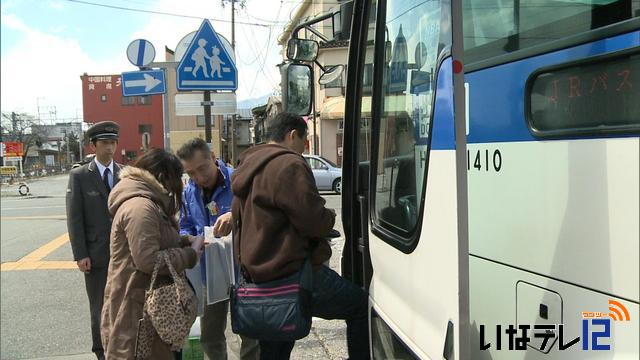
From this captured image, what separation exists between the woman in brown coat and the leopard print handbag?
5 centimetres

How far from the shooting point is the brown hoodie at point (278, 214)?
88.3 inches

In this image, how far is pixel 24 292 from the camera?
6.32 meters

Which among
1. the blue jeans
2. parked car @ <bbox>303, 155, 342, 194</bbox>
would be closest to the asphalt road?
the blue jeans

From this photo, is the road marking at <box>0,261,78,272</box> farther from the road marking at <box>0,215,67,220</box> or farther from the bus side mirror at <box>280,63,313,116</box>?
the road marking at <box>0,215,67,220</box>

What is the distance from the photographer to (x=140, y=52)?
6.39 metres

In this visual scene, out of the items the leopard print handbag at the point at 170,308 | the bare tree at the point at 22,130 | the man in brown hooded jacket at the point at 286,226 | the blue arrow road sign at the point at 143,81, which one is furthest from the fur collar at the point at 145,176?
the bare tree at the point at 22,130

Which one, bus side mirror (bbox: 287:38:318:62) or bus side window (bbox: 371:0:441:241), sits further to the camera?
bus side mirror (bbox: 287:38:318:62)

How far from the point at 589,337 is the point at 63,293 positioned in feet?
20.9

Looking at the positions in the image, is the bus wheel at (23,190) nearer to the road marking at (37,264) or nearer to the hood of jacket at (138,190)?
the road marking at (37,264)

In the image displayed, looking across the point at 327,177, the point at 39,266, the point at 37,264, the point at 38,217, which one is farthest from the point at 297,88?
the point at 327,177

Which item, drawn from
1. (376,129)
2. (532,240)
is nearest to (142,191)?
(376,129)

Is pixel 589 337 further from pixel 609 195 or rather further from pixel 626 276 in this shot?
pixel 609 195

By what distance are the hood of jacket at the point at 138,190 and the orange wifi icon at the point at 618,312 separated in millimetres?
2199

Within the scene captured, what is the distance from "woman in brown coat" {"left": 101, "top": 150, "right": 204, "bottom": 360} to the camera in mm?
2580
